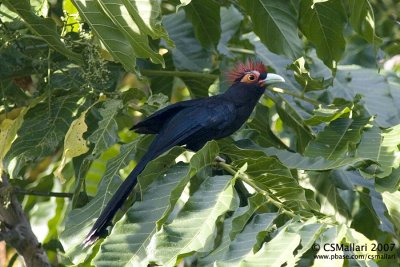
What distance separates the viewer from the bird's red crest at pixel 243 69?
14.5ft

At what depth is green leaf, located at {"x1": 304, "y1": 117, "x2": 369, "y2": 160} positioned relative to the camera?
131 inches

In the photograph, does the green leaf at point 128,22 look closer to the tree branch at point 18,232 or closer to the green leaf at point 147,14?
the green leaf at point 147,14

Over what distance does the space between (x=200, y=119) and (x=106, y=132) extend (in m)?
0.63

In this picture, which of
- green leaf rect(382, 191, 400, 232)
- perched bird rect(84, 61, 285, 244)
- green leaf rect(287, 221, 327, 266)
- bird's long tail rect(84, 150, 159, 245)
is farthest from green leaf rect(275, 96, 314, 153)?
green leaf rect(287, 221, 327, 266)

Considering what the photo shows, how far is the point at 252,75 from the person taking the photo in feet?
14.5

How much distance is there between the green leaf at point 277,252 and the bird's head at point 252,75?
71.4 inches

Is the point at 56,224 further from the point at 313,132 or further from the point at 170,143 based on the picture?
the point at 313,132

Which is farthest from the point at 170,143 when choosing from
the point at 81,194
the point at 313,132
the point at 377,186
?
the point at 377,186

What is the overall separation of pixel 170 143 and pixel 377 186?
1.02 metres

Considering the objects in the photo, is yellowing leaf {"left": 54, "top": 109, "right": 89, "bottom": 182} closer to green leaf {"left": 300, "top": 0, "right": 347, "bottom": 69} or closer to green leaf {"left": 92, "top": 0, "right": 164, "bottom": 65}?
green leaf {"left": 92, "top": 0, "right": 164, "bottom": 65}

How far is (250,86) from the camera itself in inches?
174

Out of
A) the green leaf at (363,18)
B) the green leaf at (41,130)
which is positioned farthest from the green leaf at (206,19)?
the green leaf at (363,18)

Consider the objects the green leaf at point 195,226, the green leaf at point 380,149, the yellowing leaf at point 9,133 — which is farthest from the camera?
the yellowing leaf at point 9,133

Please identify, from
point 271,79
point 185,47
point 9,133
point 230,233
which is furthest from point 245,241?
point 185,47
